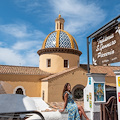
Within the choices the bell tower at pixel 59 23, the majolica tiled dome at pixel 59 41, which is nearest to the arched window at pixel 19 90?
the majolica tiled dome at pixel 59 41

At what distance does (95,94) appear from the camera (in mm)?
6941

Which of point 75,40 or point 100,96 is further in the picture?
point 75,40

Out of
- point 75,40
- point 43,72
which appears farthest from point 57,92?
point 75,40

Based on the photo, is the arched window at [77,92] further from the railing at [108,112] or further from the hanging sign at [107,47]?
the railing at [108,112]

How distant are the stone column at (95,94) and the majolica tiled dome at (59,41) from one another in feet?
41.1

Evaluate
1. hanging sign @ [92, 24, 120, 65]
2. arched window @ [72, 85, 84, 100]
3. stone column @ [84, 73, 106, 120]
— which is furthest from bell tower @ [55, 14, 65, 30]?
stone column @ [84, 73, 106, 120]

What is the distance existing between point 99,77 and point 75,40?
14.9 m

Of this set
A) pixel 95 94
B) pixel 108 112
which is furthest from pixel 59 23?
pixel 108 112

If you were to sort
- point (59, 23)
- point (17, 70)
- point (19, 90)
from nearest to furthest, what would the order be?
point (19, 90) < point (17, 70) < point (59, 23)

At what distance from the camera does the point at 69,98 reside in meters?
4.45

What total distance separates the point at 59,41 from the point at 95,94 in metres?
13.3

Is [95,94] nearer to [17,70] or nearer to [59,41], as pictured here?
[17,70]

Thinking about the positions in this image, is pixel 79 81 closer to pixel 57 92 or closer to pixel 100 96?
pixel 57 92

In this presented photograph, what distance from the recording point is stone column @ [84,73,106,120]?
6.86 m
